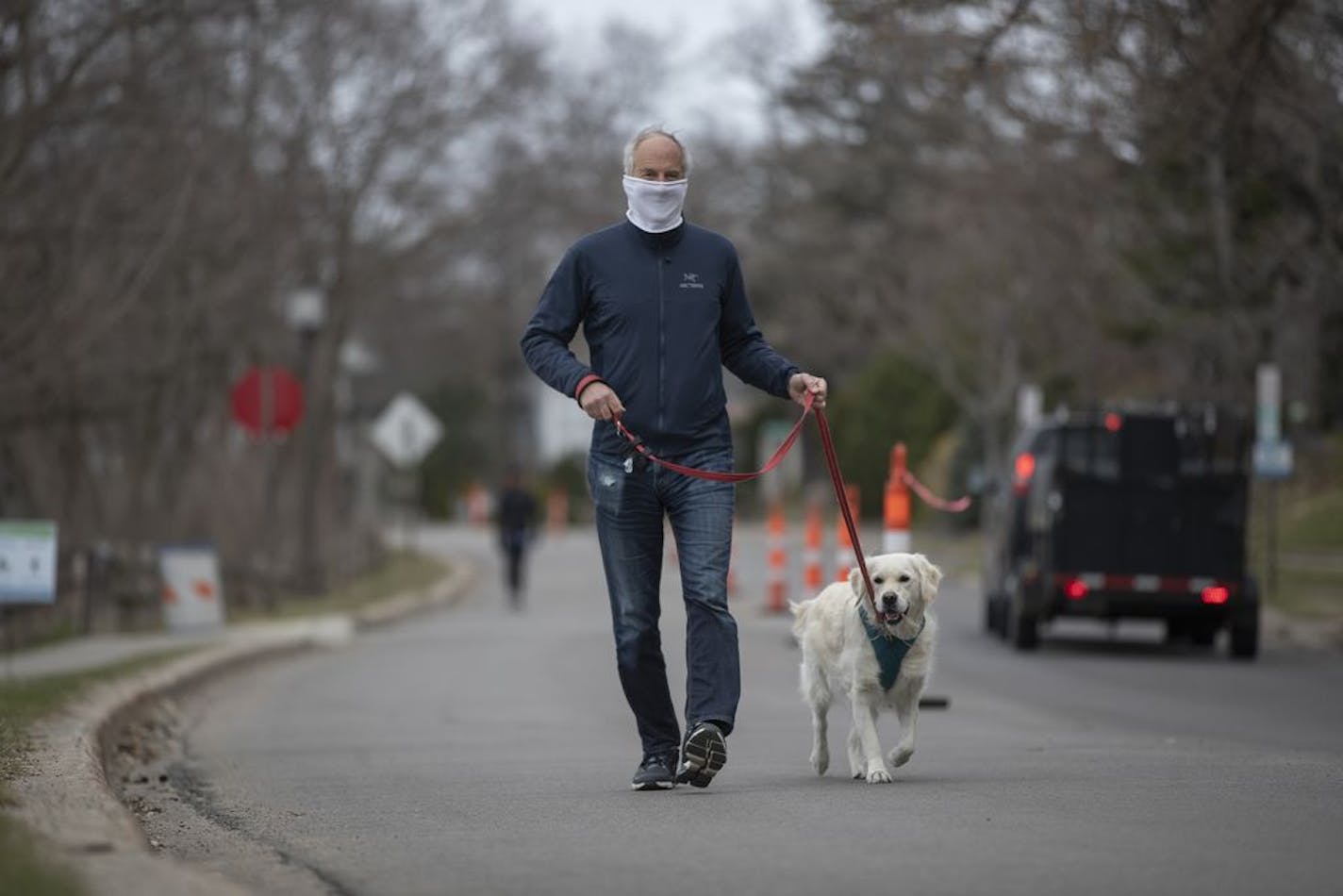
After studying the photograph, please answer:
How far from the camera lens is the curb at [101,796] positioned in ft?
20.1

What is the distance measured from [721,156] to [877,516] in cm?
1056

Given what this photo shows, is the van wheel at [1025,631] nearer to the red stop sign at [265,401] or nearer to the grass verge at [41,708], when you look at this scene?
the grass verge at [41,708]

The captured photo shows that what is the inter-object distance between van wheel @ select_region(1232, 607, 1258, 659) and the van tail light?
2187 millimetres

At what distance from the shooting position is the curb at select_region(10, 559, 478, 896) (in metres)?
6.13

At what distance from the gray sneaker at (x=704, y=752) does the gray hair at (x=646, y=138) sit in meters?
1.97

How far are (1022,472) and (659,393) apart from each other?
13196mm

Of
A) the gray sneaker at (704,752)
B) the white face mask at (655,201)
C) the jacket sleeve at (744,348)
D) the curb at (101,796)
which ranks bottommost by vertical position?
the curb at (101,796)

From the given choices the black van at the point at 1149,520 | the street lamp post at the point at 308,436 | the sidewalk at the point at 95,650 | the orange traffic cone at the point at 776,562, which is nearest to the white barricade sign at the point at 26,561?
the sidewalk at the point at 95,650

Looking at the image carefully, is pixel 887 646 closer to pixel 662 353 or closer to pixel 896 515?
pixel 662 353

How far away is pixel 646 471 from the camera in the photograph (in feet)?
29.4

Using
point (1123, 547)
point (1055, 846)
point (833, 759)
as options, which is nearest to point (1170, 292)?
point (1123, 547)

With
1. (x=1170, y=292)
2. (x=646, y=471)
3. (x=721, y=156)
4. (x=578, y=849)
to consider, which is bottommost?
(x=578, y=849)

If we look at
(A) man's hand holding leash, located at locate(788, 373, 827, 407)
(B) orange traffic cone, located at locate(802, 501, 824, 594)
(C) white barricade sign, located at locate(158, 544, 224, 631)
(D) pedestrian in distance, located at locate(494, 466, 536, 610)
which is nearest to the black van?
(B) orange traffic cone, located at locate(802, 501, 824, 594)

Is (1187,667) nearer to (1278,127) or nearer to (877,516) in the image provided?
(1278,127)
